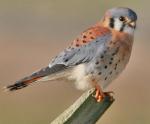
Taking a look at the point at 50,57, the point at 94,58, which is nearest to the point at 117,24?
the point at 94,58

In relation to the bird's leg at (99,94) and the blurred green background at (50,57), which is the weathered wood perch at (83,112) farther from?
the blurred green background at (50,57)

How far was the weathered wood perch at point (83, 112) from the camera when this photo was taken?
16.0 feet

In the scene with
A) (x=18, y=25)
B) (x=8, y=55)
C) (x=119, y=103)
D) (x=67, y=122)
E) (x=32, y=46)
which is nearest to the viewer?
(x=67, y=122)

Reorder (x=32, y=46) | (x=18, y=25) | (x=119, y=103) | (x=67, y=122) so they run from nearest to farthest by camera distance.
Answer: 1. (x=67, y=122)
2. (x=119, y=103)
3. (x=32, y=46)
4. (x=18, y=25)

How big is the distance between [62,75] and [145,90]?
549 cm

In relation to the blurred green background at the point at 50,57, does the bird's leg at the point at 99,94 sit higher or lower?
lower

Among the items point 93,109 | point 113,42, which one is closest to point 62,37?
point 113,42

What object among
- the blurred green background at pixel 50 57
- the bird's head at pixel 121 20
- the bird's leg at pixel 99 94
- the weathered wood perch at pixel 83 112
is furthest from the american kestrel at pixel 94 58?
the weathered wood perch at pixel 83 112

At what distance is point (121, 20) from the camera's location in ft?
24.2

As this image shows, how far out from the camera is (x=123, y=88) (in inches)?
507

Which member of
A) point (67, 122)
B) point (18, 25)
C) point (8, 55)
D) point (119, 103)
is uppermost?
point (18, 25)

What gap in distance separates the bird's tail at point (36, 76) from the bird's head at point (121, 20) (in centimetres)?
56

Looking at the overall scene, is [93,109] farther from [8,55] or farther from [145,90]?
[8,55]

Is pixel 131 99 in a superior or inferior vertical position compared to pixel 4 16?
inferior
